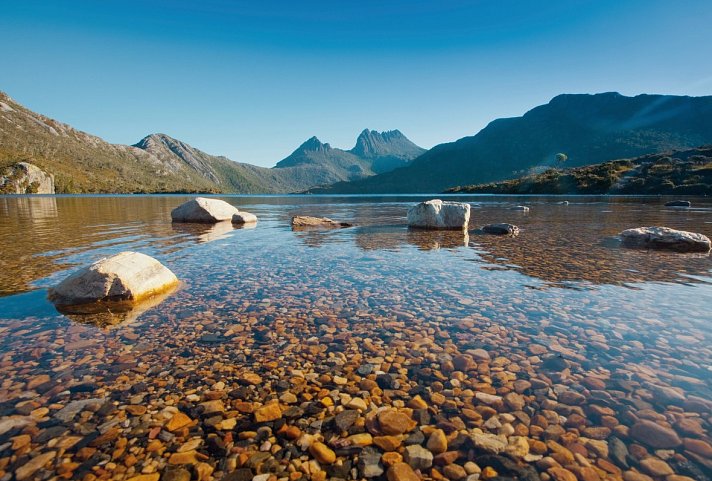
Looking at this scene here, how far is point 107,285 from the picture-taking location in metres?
8.70

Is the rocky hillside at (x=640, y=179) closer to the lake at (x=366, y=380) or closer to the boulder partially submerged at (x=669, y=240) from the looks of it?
the boulder partially submerged at (x=669, y=240)

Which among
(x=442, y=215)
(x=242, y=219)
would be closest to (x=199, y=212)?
(x=242, y=219)

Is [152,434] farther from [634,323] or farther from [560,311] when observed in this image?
[634,323]

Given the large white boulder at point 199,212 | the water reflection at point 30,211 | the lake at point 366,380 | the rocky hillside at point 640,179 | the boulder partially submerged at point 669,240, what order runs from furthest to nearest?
the rocky hillside at point 640,179 → the water reflection at point 30,211 → the large white boulder at point 199,212 → the boulder partially submerged at point 669,240 → the lake at point 366,380

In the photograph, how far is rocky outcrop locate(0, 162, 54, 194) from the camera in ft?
527

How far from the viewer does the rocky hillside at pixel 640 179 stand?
106350 millimetres

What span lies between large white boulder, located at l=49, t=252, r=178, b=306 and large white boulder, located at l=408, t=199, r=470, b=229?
19.8m

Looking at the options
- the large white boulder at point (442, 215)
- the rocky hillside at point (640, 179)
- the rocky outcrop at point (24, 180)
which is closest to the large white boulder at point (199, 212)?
the large white boulder at point (442, 215)

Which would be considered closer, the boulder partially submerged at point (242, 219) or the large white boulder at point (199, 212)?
the boulder partially submerged at point (242, 219)

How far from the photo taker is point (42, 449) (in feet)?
12.3

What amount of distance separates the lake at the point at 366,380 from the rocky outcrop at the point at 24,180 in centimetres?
21618

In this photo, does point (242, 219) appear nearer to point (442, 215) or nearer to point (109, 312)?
point (442, 215)

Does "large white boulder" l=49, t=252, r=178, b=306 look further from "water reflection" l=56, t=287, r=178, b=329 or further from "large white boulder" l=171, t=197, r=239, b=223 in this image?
"large white boulder" l=171, t=197, r=239, b=223

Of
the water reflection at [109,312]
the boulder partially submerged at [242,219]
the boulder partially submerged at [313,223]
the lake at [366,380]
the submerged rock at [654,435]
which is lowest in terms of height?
the submerged rock at [654,435]
